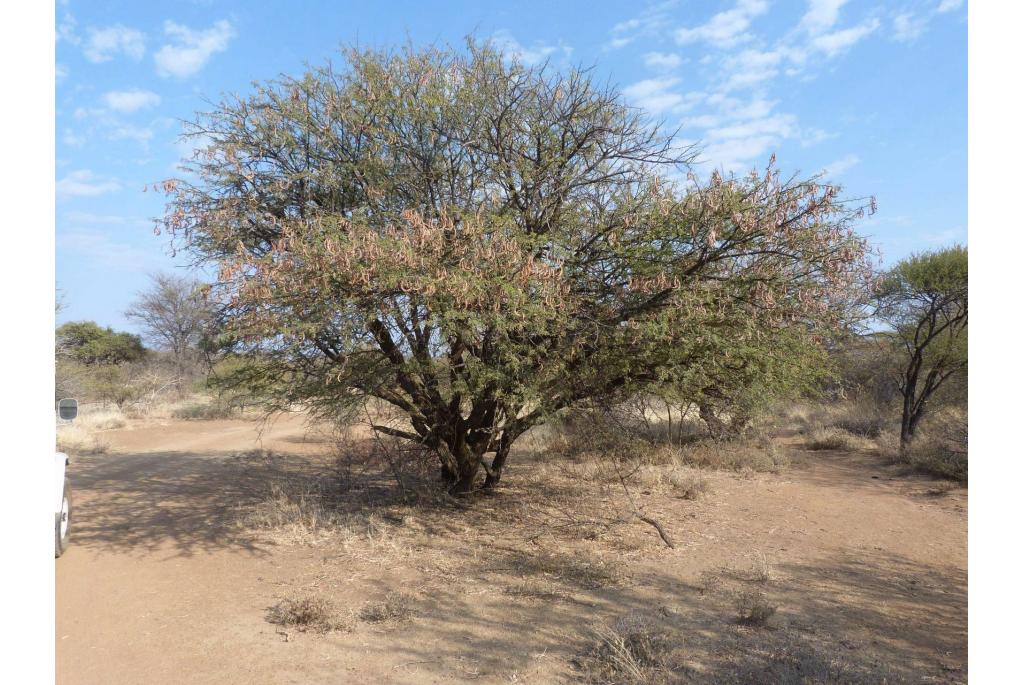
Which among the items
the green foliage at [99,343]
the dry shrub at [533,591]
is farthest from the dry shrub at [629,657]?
the green foliage at [99,343]

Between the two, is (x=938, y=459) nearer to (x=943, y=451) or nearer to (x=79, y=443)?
(x=943, y=451)

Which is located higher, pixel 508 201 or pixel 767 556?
pixel 508 201

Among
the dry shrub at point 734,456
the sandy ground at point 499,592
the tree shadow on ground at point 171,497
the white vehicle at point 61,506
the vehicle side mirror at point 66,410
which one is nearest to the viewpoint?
the sandy ground at point 499,592

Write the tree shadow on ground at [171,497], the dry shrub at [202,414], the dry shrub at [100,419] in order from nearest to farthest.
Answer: the tree shadow on ground at [171,497] < the dry shrub at [100,419] < the dry shrub at [202,414]

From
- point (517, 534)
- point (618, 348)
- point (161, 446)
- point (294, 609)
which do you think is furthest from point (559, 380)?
point (161, 446)

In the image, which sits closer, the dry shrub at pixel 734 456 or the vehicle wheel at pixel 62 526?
the vehicle wheel at pixel 62 526

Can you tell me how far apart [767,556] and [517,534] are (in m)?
3.09

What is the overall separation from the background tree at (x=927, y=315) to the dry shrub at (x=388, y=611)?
14.0 metres

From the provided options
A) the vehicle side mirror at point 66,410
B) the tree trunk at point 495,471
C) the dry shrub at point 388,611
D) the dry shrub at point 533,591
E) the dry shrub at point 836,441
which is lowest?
the dry shrub at point 836,441

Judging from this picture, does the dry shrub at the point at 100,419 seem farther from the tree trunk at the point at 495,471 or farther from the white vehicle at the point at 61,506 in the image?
the tree trunk at the point at 495,471

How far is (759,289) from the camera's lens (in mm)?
7250

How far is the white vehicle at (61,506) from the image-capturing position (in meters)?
7.14

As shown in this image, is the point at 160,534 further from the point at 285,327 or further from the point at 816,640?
the point at 816,640

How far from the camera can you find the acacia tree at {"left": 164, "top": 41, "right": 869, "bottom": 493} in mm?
6770
